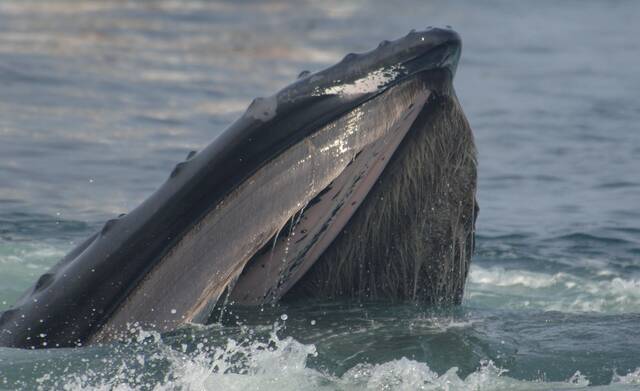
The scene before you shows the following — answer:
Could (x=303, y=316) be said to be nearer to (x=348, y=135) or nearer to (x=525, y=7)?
(x=348, y=135)

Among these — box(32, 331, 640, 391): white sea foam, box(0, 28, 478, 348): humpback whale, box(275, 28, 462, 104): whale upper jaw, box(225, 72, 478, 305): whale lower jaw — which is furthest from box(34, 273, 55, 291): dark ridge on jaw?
box(275, 28, 462, 104): whale upper jaw

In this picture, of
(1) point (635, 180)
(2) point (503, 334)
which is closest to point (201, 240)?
(2) point (503, 334)

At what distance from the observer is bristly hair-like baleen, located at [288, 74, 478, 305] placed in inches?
265

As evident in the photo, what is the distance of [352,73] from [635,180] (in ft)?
28.6

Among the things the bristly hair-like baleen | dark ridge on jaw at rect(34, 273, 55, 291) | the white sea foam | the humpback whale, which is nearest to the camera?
the white sea foam

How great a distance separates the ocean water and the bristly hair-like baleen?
11 centimetres

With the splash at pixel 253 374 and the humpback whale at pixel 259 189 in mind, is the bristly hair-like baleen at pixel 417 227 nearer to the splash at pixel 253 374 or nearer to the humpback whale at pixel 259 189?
the humpback whale at pixel 259 189

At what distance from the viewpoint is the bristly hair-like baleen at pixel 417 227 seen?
265 inches

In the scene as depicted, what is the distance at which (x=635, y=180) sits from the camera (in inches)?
578

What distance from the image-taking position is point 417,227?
700 centimetres

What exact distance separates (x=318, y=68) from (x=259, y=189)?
7139mm

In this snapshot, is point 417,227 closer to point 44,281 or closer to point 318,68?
point 44,281

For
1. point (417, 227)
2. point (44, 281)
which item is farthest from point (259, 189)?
point (44, 281)

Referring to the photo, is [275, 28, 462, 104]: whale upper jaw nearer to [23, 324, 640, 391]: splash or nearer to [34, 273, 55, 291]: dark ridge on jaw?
[23, 324, 640, 391]: splash
